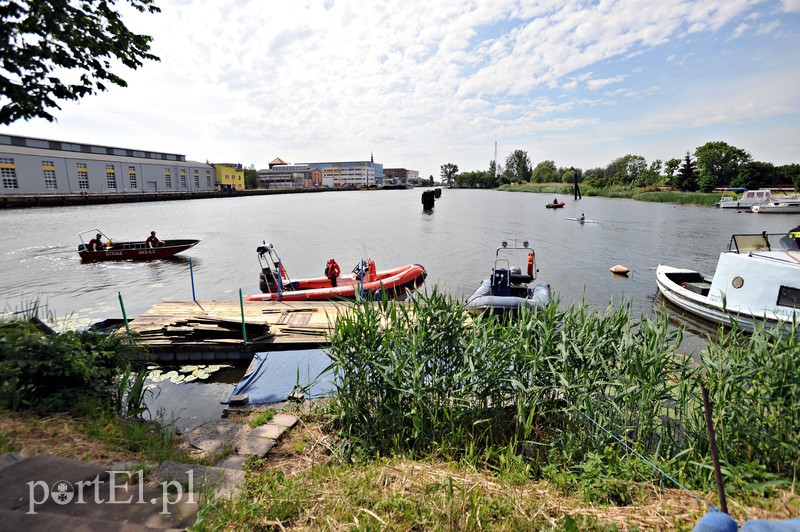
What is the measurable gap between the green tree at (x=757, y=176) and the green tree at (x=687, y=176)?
21.5 ft

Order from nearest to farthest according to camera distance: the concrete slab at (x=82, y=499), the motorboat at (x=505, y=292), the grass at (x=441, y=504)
Result: the concrete slab at (x=82, y=499)
the grass at (x=441, y=504)
the motorboat at (x=505, y=292)

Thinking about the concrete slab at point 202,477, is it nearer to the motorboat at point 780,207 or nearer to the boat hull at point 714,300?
the boat hull at point 714,300

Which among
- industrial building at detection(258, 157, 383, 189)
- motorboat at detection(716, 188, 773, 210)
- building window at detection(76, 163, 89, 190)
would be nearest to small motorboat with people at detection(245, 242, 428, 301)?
motorboat at detection(716, 188, 773, 210)

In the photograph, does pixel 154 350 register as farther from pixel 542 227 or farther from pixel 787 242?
pixel 542 227

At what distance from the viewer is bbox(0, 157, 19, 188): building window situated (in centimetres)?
5678

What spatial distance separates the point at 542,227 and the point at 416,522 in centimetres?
4482

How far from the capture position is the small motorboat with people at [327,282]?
14.5m

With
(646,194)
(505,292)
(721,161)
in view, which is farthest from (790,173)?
(505,292)

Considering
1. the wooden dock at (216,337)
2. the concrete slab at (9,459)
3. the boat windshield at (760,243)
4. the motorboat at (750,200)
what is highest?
the motorboat at (750,200)

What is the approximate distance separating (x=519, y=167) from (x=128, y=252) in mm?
153189

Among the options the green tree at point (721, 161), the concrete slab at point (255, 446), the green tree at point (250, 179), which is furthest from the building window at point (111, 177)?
the green tree at point (721, 161)

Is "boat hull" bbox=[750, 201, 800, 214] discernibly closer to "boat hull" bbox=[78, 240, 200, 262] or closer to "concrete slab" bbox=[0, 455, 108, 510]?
"boat hull" bbox=[78, 240, 200, 262]

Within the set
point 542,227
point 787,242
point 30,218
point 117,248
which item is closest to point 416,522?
point 787,242

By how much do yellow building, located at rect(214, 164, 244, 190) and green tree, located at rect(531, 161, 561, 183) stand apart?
10392 centimetres
